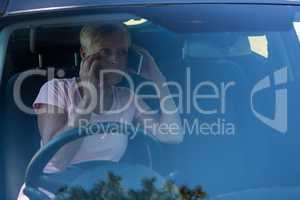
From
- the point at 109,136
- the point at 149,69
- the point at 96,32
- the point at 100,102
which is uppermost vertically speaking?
the point at 96,32

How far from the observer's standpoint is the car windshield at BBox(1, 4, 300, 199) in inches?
95.0

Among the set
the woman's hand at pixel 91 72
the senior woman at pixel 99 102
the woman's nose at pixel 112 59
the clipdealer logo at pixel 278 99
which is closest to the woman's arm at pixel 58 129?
the senior woman at pixel 99 102

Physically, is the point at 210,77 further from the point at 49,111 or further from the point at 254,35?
the point at 49,111

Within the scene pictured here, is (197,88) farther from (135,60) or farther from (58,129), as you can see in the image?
(58,129)

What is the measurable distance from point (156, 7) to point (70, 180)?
2.00 ft

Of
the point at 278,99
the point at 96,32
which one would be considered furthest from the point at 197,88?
the point at 96,32

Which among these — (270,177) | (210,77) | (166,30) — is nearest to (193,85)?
(210,77)

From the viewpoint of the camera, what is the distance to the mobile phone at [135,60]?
8.16 ft

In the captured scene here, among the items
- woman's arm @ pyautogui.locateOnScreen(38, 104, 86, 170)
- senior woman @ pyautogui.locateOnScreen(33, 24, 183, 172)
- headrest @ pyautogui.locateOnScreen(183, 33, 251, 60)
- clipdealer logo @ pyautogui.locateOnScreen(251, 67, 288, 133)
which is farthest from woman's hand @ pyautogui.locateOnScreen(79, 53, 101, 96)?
clipdealer logo @ pyautogui.locateOnScreen(251, 67, 288, 133)

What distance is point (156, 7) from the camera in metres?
2.47

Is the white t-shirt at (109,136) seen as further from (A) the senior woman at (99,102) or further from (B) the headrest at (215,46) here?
(B) the headrest at (215,46)

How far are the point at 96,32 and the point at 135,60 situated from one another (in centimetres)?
15

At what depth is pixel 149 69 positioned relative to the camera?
8.16 feet

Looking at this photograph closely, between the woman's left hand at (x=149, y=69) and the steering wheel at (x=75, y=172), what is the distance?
17 cm
